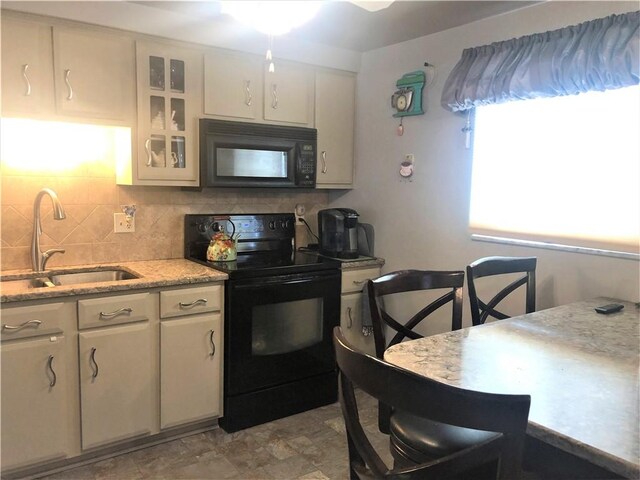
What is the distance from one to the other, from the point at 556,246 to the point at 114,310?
2.12 m

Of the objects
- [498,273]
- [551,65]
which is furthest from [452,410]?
[551,65]

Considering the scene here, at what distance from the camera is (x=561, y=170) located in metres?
2.39

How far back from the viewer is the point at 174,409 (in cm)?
261

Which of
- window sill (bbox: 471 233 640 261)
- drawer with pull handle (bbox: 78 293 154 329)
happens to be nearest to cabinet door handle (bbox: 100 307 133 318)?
drawer with pull handle (bbox: 78 293 154 329)

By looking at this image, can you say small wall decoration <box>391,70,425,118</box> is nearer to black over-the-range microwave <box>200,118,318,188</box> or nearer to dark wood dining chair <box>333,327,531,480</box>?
black over-the-range microwave <box>200,118,318,188</box>

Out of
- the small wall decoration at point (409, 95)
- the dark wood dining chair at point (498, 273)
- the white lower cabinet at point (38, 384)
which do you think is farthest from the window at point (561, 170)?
the white lower cabinet at point (38, 384)

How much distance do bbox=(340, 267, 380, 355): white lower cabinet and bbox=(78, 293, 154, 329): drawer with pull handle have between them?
3.99 feet

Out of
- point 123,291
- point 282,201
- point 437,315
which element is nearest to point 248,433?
point 123,291

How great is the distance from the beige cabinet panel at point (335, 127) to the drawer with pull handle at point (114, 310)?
4.69ft

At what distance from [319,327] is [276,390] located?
449mm

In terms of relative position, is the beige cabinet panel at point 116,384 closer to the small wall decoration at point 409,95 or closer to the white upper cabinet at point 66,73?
the white upper cabinet at point 66,73

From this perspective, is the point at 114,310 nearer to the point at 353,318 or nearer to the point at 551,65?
the point at 353,318

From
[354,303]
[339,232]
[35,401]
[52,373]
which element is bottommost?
[35,401]

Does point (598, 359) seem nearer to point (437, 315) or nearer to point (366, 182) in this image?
point (437, 315)
